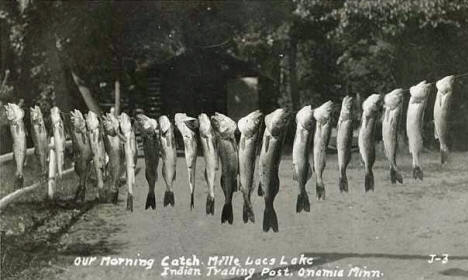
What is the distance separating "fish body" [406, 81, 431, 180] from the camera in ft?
14.1

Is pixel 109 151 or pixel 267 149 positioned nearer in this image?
pixel 267 149

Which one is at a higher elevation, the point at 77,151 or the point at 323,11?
the point at 323,11

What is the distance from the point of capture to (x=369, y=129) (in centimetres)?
445

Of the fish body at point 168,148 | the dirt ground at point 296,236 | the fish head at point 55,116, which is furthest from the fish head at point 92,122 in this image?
the dirt ground at point 296,236

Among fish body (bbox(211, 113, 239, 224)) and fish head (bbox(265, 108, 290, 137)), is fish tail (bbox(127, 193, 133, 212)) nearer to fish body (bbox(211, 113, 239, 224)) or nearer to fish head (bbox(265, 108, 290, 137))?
fish body (bbox(211, 113, 239, 224))

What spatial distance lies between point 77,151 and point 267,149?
1.47m

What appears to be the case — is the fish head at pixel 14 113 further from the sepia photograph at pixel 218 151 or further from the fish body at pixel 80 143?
the fish body at pixel 80 143

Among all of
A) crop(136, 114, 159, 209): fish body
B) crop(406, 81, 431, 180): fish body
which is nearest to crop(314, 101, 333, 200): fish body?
crop(406, 81, 431, 180): fish body

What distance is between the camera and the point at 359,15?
18125 millimetres

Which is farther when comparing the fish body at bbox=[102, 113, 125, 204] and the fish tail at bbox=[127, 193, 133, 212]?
the fish tail at bbox=[127, 193, 133, 212]

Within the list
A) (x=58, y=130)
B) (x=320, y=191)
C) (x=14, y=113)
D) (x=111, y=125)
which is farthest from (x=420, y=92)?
(x=14, y=113)

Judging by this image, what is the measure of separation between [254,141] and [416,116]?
3.51ft

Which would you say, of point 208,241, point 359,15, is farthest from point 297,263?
point 359,15

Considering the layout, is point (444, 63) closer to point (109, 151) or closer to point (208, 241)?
point (208, 241)
